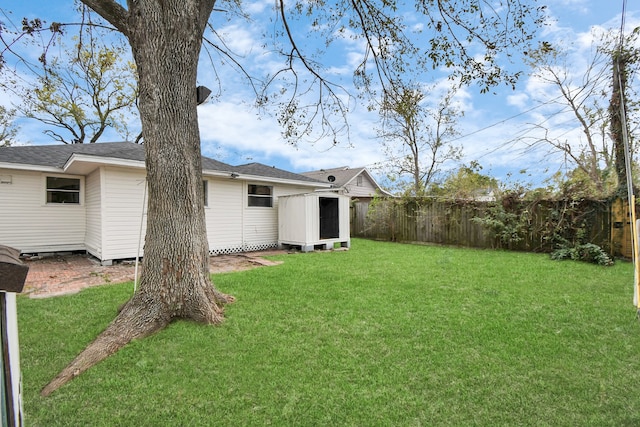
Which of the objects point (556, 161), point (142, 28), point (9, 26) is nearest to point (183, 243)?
point (142, 28)

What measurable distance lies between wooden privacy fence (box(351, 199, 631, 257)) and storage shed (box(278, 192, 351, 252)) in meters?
2.79

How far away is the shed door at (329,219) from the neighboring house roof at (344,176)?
10775mm

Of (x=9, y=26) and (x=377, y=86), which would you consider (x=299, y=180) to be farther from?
(x=9, y=26)

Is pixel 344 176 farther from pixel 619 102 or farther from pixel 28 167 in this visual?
pixel 28 167

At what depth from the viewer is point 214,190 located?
30.0 ft

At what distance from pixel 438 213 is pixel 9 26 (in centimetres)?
1139

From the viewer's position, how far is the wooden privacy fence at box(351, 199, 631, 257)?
26.0 feet

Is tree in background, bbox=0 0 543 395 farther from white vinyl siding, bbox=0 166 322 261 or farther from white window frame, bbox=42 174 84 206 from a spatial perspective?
white window frame, bbox=42 174 84 206

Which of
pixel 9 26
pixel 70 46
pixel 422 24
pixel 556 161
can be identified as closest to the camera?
pixel 9 26

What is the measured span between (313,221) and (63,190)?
7199 mm

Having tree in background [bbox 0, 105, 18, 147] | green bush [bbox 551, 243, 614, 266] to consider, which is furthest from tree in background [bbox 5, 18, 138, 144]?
green bush [bbox 551, 243, 614, 266]

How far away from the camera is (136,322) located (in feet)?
10.7

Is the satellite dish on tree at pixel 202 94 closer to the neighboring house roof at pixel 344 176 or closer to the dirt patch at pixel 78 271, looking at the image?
the dirt patch at pixel 78 271

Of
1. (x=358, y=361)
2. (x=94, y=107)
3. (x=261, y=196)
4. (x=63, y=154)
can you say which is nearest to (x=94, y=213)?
(x=63, y=154)
